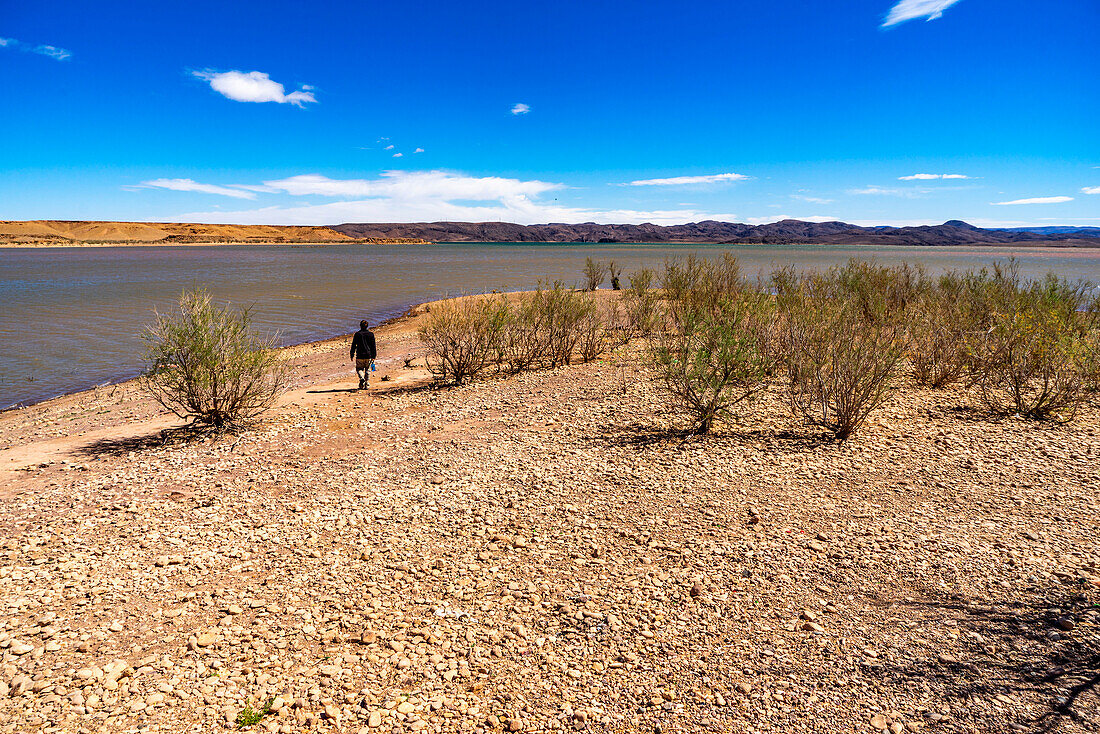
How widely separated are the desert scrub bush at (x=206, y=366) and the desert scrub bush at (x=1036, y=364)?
10342 millimetres

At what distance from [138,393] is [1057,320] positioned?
15.6 meters

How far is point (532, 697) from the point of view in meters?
3.20

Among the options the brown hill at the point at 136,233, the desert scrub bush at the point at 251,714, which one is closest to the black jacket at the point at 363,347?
the desert scrub bush at the point at 251,714

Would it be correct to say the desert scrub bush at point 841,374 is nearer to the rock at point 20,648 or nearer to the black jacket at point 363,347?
the black jacket at point 363,347

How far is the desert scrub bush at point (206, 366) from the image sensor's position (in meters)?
7.85

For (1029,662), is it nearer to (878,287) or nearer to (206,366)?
(206,366)

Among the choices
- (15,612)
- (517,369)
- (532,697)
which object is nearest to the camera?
(532,697)

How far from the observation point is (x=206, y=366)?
7.91 metres

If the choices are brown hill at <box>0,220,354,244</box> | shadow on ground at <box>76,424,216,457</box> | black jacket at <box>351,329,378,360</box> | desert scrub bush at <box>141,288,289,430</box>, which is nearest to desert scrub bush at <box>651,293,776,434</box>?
black jacket at <box>351,329,378,360</box>

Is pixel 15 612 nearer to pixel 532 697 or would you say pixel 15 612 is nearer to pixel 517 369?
pixel 532 697

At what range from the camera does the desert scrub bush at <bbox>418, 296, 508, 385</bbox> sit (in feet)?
34.2

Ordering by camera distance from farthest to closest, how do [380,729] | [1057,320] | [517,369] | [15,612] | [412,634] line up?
[517,369], [1057,320], [15,612], [412,634], [380,729]

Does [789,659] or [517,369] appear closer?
[789,659]

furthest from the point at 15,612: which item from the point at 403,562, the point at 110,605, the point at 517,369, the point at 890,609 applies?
the point at 517,369
